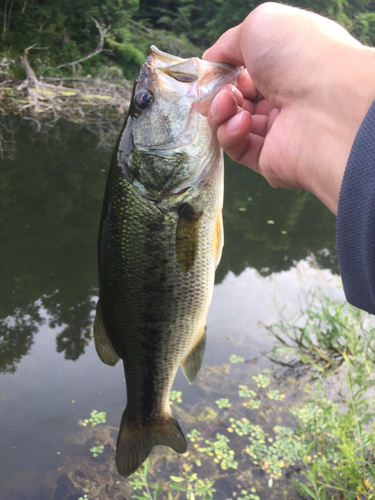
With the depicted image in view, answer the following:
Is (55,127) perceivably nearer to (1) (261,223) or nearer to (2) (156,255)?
(1) (261,223)

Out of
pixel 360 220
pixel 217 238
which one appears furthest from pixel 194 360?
pixel 360 220

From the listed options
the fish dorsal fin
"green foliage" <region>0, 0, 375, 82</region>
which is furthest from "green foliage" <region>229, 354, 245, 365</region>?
"green foliage" <region>0, 0, 375, 82</region>

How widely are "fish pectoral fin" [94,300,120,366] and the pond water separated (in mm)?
1614

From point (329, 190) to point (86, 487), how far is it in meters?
2.70

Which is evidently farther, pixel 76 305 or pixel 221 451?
pixel 76 305

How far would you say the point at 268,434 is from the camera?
336 centimetres

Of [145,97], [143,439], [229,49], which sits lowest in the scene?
[143,439]

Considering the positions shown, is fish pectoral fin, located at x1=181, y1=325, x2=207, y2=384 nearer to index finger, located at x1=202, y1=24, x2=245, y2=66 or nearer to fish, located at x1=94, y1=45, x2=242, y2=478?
fish, located at x1=94, y1=45, x2=242, y2=478

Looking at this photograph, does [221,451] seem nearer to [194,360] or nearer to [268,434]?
[268,434]

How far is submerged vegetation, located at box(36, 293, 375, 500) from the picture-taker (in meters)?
2.67

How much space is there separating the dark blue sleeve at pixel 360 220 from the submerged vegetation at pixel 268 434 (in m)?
1.38

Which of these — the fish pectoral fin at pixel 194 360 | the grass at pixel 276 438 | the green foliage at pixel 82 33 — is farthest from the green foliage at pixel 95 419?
the green foliage at pixel 82 33

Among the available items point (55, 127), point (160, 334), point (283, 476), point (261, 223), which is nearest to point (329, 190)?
point (160, 334)

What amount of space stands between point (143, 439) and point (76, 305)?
3425mm
